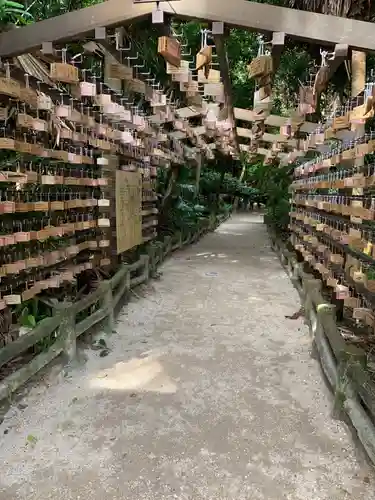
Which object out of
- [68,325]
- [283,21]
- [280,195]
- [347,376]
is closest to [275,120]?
[283,21]

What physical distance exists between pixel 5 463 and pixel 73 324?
1.41 metres

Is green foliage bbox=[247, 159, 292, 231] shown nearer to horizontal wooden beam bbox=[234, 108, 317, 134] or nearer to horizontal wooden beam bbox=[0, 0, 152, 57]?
horizontal wooden beam bbox=[234, 108, 317, 134]

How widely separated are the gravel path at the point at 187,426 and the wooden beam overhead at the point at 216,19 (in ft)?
8.82

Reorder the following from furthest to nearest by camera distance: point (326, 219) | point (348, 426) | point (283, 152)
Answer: point (283, 152)
point (326, 219)
point (348, 426)

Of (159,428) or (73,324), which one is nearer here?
(159,428)

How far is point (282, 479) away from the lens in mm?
2527

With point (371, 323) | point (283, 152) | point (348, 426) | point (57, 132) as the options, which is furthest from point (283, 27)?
point (283, 152)

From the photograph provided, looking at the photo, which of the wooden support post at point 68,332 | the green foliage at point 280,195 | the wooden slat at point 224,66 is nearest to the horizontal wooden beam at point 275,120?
the wooden slat at point 224,66

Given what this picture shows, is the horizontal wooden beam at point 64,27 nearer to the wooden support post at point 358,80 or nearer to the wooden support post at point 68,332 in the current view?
the wooden support post at point 358,80

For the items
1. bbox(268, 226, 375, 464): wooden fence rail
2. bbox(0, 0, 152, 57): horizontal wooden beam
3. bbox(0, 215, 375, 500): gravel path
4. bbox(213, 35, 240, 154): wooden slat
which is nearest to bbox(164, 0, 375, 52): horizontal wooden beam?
bbox(213, 35, 240, 154): wooden slat

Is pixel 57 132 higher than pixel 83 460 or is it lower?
higher

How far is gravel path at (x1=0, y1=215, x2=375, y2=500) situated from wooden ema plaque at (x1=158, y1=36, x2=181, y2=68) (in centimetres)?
258

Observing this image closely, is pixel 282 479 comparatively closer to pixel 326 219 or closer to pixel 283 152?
pixel 326 219

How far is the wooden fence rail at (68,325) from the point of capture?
308 cm
